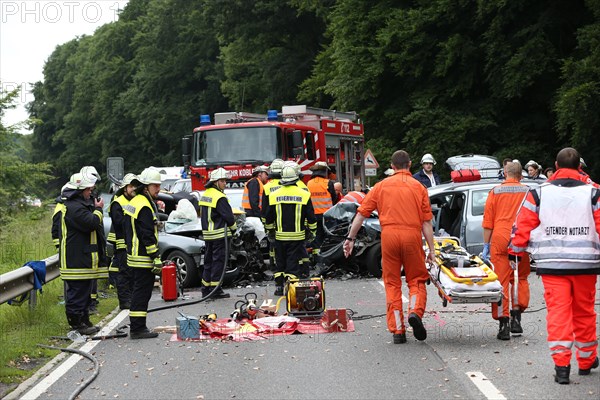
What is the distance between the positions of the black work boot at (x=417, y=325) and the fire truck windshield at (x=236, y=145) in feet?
45.4

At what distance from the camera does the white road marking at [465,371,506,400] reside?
771 centimetres

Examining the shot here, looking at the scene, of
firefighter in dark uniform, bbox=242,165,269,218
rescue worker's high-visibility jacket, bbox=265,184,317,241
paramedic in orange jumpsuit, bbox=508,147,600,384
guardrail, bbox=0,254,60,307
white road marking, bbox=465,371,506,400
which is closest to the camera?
white road marking, bbox=465,371,506,400

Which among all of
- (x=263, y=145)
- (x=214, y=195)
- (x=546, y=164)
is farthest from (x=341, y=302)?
(x=546, y=164)

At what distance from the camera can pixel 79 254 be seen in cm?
1220

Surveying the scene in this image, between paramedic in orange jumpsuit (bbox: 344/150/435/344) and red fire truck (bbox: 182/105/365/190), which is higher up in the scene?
red fire truck (bbox: 182/105/365/190)

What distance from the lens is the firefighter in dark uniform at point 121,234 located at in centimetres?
1218

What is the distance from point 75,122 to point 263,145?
6246cm

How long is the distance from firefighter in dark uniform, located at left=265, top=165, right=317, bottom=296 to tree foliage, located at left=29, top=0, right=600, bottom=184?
1440 centimetres

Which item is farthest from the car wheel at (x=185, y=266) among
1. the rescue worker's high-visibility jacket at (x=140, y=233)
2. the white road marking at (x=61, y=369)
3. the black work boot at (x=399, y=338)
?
the black work boot at (x=399, y=338)

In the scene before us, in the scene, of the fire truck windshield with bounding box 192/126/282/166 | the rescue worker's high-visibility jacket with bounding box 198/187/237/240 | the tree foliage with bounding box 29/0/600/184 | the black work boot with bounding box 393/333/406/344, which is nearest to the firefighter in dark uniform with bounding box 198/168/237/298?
the rescue worker's high-visibility jacket with bounding box 198/187/237/240

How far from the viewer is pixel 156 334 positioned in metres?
11.7

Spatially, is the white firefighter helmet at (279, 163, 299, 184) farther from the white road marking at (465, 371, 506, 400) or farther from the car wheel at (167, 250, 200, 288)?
the white road marking at (465, 371, 506, 400)

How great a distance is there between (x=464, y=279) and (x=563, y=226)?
2.06m

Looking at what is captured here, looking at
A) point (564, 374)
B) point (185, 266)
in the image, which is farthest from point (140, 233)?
point (185, 266)
